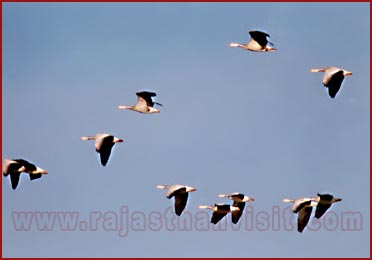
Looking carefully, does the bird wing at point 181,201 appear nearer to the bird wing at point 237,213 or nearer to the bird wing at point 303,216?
the bird wing at point 237,213

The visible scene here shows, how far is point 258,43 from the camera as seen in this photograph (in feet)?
140

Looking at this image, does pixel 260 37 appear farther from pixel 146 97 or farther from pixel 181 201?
pixel 181 201

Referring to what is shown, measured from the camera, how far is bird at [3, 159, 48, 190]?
40.0 metres

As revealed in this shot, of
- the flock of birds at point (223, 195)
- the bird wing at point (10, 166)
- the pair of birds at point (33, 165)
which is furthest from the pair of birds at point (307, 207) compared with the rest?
the bird wing at point (10, 166)

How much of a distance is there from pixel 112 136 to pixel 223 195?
259 inches

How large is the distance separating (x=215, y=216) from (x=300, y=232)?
3541 mm

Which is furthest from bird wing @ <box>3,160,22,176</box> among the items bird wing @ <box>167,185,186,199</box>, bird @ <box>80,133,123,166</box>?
bird wing @ <box>167,185,186,199</box>

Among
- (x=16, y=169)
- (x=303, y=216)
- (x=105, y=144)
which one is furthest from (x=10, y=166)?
(x=303, y=216)

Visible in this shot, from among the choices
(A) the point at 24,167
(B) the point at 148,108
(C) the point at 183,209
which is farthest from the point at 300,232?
(A) the point at 24,167

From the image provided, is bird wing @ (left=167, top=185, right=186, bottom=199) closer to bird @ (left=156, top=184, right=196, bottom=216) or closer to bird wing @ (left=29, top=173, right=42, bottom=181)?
bird @ (left=156, top=184, right=196, bottom=216)

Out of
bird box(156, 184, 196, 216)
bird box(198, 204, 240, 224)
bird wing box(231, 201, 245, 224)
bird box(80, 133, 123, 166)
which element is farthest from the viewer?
bird box(198, 204, 240, 224)

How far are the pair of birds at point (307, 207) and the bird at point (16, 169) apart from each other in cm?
882

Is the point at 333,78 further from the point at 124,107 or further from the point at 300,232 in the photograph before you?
the point at 124,107

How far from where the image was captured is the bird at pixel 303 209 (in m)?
42.4
